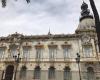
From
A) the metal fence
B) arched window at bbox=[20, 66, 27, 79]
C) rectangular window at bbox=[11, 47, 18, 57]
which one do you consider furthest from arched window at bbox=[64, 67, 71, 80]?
rectangular window at bbox=[11, 47, 18, 57]

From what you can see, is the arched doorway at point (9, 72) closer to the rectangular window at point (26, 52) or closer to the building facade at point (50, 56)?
the building facade at point (50, 56)

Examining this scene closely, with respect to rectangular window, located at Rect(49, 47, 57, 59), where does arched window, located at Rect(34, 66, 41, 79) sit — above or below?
below

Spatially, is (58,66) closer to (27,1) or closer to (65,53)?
(65,53)

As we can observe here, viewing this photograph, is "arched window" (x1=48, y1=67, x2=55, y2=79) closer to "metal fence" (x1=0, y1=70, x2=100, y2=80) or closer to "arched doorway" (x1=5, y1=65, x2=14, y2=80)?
"metal fence" (x1=0, y1=70, x2=100, y2=80)

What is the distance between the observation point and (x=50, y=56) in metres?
32.2

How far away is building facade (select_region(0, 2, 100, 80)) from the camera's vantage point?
99.9ft

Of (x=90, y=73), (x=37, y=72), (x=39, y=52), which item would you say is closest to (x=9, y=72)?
(x=37, y=72)

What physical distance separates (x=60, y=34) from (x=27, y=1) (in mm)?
25562

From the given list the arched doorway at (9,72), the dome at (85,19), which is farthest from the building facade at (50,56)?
the dome at (85,19)

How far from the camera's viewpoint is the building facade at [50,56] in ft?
99.9

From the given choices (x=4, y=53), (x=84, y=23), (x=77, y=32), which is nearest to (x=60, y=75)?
(x=77, y=32)

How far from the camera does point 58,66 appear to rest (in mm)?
31156

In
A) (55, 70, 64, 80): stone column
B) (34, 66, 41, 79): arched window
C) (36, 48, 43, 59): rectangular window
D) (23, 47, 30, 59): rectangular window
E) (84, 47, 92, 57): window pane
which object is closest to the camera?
(55, 70, 64, 80): stone column

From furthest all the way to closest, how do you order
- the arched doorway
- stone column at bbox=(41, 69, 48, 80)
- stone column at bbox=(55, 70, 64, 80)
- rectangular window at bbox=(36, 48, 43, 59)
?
rectangular window at bbox=(36, 48, 43, 59)
the arched doorway
stone column at bbox=(41, 69, 48, 80)
stone column at bbox=(55, 70, 64, 80)
